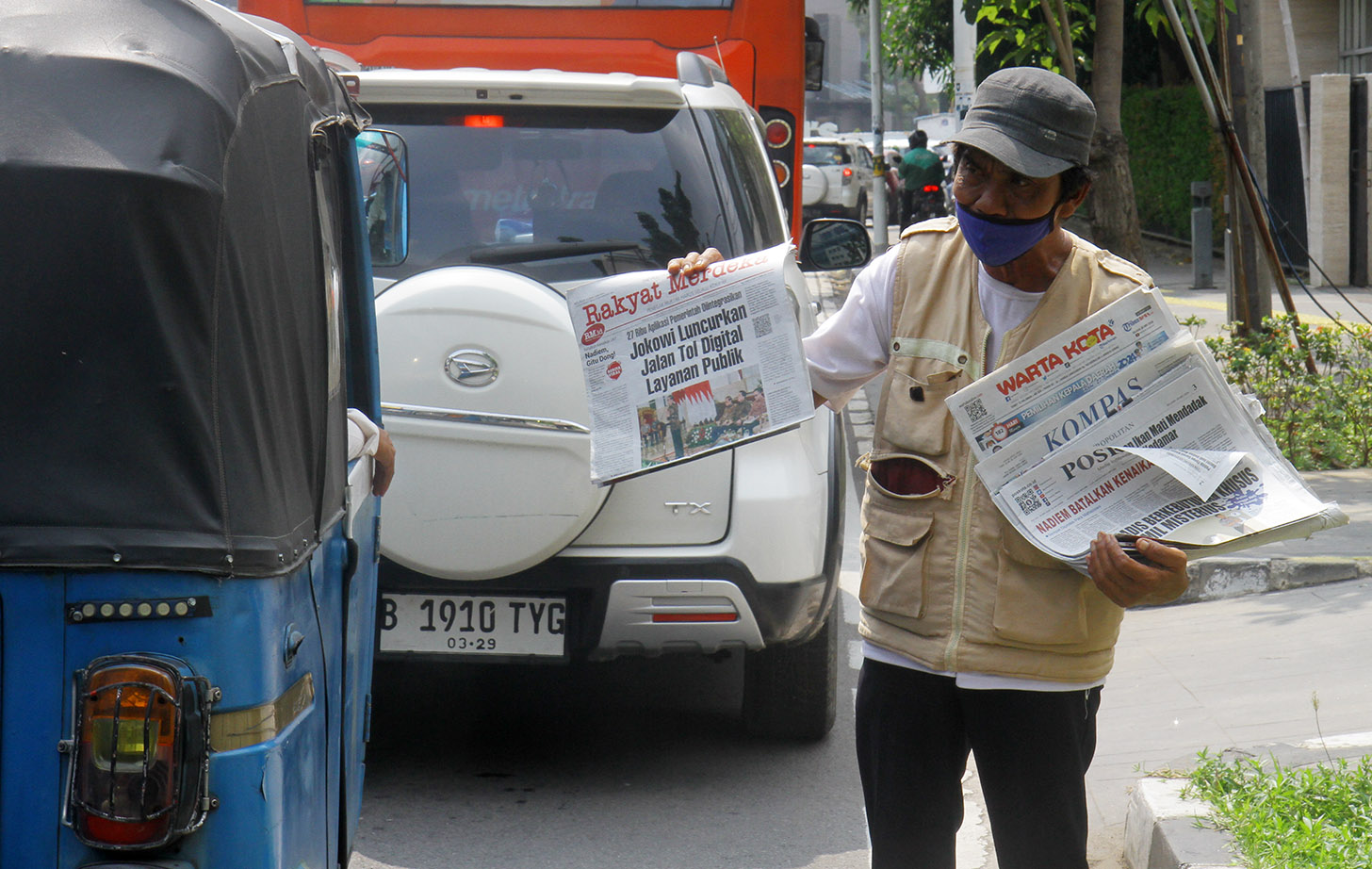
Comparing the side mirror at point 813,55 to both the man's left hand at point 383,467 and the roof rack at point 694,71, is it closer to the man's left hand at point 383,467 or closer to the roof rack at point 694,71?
the roof rack at point 694,71

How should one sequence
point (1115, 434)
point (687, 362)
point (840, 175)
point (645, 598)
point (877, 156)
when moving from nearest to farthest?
point (1115, 434) → point (687, 362) → point (645, 598) → point (877, 156) → point (840, 175)

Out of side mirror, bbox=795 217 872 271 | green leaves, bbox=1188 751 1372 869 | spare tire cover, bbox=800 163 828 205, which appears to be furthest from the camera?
spare tire cover, bbox=800 163 828 205

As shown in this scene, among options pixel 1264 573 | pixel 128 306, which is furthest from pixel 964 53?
pixel 128 306

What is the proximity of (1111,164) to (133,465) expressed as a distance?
10.7m

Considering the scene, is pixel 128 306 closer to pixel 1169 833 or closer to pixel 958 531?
pixel 958 531

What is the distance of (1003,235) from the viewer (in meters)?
2.63

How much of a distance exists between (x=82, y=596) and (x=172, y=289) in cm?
42

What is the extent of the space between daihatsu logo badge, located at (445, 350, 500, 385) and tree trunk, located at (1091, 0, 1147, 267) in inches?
322

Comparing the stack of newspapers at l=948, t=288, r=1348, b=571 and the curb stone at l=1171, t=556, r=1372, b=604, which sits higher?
the stack of newspapers at l=948, t=288, r=1348, b=571

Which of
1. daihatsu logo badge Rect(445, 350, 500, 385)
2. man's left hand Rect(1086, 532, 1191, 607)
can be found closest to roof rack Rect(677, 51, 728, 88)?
daihatsu logo badge Rect(445, 350, 500, 385)

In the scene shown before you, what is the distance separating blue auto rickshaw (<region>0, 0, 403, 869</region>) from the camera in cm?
202

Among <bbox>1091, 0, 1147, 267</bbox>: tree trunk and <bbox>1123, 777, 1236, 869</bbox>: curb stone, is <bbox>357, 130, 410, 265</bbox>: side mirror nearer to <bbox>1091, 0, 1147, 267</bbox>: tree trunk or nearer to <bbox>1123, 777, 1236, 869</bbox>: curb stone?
<bbox>1123, 777, 1236, 869</bbox>: curb stone

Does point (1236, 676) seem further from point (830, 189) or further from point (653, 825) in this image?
point (830, 189)

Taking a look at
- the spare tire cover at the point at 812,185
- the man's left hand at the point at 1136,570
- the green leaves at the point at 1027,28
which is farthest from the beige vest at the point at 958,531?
the spare tire cover at the point at 812,185
